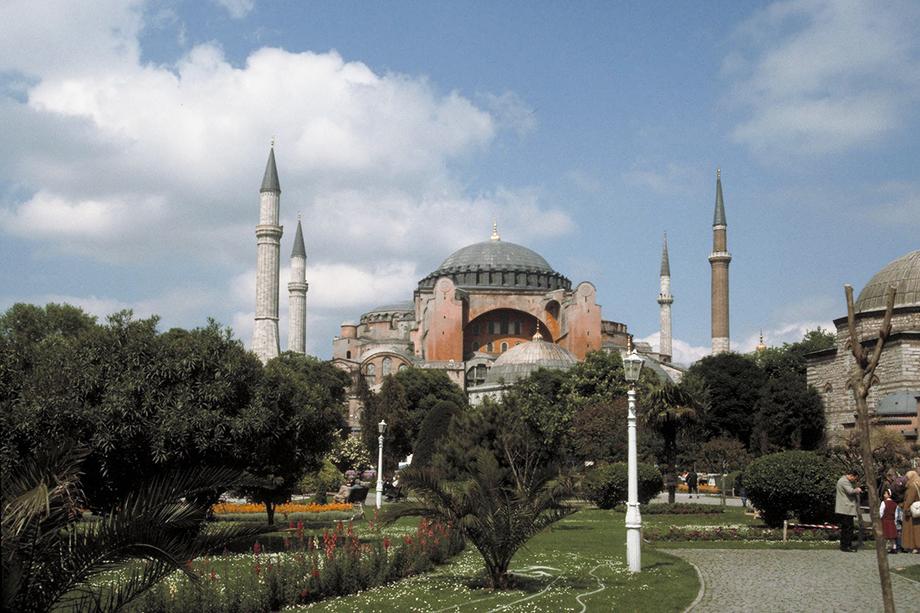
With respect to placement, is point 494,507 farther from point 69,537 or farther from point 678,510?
point 678,510

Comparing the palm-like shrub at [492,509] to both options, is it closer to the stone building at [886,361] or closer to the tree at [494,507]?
the tree at [494,507]

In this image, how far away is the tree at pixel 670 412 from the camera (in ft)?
82.8

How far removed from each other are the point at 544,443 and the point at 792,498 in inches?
793

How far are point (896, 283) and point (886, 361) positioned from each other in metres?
3.17

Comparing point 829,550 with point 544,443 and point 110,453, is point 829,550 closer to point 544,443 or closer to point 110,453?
point 110,453

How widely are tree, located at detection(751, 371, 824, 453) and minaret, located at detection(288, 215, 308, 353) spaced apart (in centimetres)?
3252

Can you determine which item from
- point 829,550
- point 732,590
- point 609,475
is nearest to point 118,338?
point 732,590

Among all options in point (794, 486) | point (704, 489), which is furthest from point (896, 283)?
point (794, 486)

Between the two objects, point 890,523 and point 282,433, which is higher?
point 282,433

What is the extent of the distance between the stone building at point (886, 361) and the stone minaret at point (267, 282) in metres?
28.5

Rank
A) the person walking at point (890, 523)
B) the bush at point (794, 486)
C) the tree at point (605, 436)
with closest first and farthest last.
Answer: the person walking at point (890, 523), the bush at point (794, 486), the tree at point (605, 436)

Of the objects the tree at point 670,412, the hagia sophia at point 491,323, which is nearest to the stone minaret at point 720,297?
the hagia sophia at point 491,323

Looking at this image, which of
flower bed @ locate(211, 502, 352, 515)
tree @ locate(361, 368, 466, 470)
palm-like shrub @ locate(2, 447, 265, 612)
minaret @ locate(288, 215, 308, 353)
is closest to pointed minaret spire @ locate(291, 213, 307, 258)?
minaret @ locate(288, 215, 308, 353)

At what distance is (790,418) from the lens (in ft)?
142
